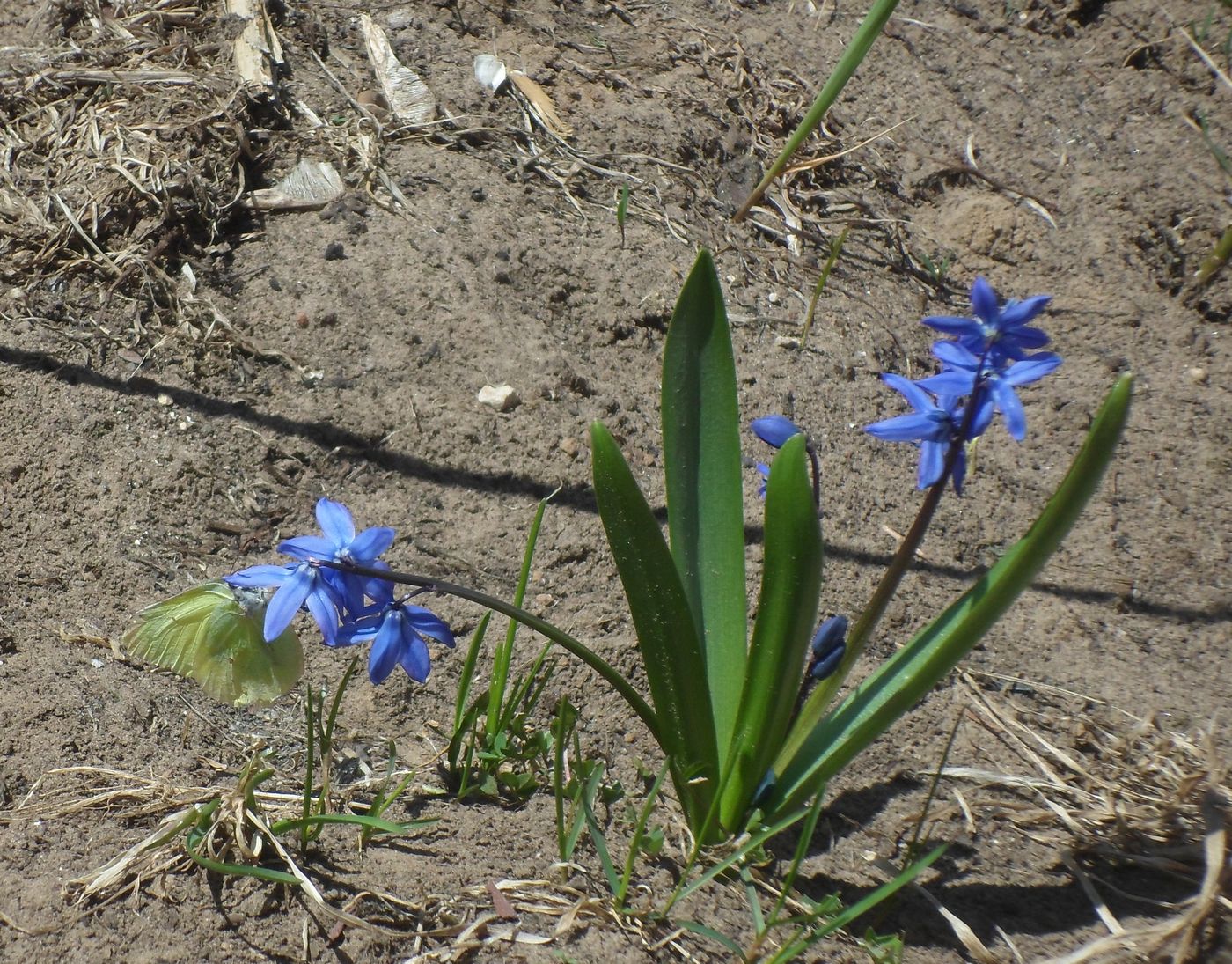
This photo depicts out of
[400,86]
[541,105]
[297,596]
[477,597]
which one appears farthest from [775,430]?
[400,86]

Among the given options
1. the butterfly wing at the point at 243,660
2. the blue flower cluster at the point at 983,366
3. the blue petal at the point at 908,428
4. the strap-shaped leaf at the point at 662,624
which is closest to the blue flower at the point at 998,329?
the blue flower cluster at the point at 983,366

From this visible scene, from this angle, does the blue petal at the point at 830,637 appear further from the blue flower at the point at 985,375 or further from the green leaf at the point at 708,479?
the blue flower at the point at 985,375

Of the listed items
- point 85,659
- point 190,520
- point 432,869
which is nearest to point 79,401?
point 190,520

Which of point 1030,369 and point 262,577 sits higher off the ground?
point 1030,369

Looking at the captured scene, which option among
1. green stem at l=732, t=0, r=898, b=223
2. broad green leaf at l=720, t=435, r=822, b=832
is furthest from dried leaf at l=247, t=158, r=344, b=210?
broad green leaf at l=720, t=435, r=822, b=832

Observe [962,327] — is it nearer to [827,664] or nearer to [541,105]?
[827,664]

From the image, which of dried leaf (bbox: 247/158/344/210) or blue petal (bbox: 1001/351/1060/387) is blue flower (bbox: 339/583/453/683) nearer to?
blue petal (bbox: 1001/351/1060/387)

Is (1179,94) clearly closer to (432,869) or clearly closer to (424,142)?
(424,142)
